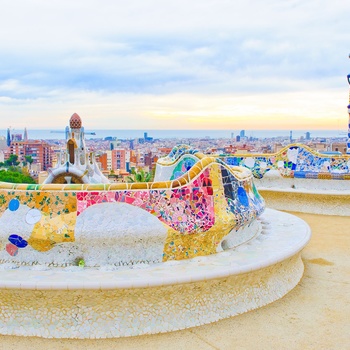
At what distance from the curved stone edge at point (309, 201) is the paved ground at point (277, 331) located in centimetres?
557

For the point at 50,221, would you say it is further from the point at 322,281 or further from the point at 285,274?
the point at 322,281

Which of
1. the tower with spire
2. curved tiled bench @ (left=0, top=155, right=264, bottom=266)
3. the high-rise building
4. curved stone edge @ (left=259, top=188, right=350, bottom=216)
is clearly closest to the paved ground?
curved tiled bench @ (left=0, top=155, right=264, bottom=266)

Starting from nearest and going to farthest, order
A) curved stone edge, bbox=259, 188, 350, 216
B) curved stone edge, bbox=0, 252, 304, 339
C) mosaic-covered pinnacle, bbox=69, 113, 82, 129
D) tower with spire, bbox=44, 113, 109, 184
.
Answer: curved stone edge, bbox=0, 252, 304, 339 → curved stone edge, bbox=259, 188, 350, 216 → tower with spire, bbox=44, 113, 109, 184 → mosaic-covered pinnacle, bbox=69, 113, 82, 129

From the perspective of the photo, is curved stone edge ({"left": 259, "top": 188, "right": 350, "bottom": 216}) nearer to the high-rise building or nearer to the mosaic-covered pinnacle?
the mosaic-covered pinnacle

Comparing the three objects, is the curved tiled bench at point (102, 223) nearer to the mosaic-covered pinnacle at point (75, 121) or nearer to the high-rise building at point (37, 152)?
the mosaic-covered pinnacle at point (75, 121)

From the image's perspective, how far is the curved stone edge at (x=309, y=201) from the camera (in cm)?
1167

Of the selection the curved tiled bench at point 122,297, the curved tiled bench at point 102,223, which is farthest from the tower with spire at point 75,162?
the curved tiled bench at point 122,297

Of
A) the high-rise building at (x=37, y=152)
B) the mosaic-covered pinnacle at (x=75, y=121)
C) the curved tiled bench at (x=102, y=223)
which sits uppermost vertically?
the mosaic-covered pinnacle at (x=75, y=121)

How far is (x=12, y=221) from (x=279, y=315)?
10.2 ft

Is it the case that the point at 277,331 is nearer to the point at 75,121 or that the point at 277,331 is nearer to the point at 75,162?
the point at 75,162

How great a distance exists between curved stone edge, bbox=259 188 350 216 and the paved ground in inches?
219

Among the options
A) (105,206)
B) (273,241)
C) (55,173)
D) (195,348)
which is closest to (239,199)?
(273,241)

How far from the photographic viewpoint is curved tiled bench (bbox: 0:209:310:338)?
4559 millimetres

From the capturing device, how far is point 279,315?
5.21 m
